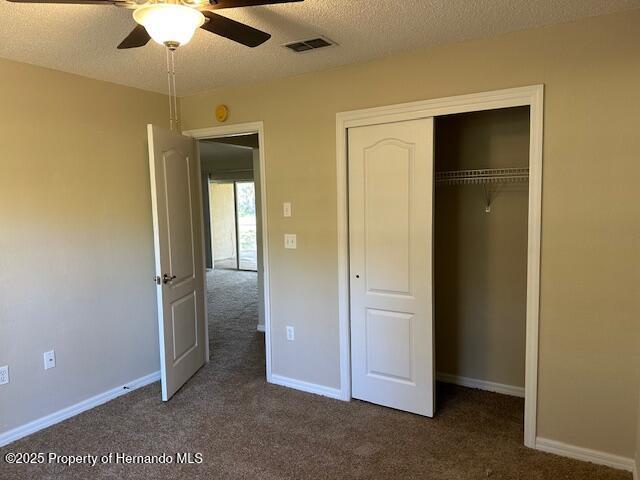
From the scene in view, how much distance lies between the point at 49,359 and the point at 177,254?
3.56 feet

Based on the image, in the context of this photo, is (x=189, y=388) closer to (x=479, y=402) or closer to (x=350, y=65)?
(x=479, y=402)

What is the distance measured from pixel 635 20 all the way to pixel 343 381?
8.95 ft

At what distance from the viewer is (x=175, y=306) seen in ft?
11.2

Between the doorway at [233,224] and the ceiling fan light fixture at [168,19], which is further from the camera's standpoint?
the doorway at [233,224]

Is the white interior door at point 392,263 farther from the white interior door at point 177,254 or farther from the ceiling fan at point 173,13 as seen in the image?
the ceiling fan at point 173,13

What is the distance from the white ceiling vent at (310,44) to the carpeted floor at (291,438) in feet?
7.73

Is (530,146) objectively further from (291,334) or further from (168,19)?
(291,334)

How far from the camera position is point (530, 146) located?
8.10 feet

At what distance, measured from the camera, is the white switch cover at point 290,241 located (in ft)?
11.1

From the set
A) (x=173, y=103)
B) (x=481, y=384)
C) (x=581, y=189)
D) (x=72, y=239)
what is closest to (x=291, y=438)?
(x=481, y=384)

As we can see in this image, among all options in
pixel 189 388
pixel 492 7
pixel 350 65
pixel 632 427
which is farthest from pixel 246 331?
pixel 492 7

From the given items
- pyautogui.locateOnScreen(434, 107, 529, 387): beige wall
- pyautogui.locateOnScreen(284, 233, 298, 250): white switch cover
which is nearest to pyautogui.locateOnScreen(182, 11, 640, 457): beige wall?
pyautogui.locateOnScreen(434, 107, 529, 387): beige wall

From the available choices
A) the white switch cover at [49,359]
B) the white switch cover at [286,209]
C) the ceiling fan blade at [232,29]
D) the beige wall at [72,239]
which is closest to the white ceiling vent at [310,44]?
the ceiling fan blade at [232,29]

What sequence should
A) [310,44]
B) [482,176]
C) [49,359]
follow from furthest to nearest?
[482,176] < [49,359] < [310,44]
